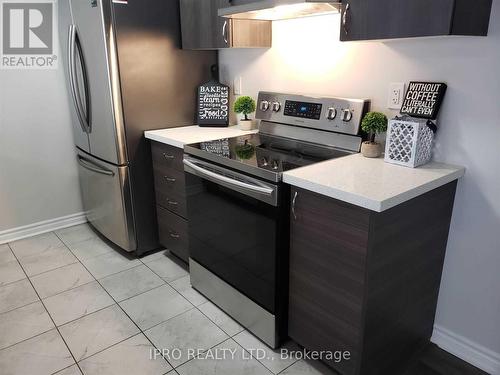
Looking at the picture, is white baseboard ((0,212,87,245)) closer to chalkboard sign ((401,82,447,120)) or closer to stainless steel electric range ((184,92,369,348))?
stainless steel electric range ((184,92,369,348))

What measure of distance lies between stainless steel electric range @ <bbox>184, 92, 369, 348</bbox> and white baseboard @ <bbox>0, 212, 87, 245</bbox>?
4.95 ft

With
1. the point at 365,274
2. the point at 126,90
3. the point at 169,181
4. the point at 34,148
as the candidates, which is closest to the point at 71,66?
the point at 126,90

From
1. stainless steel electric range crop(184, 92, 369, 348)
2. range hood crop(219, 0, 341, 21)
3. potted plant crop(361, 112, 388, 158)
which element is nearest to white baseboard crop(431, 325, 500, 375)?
stainless steel electric range crop(184, 92, 369, 348)

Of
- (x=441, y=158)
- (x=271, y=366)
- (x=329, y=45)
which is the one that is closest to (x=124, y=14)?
(x=329, y=45)

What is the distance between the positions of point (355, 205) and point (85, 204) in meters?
2.45

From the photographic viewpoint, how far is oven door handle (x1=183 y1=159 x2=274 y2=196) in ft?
5.26

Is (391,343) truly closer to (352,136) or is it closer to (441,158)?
(441,158)

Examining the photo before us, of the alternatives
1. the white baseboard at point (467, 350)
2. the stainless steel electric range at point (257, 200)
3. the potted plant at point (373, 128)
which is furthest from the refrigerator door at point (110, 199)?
the white baseboard at point (467, 350)

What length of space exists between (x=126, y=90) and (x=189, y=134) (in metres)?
0.45

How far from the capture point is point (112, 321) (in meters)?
2.06

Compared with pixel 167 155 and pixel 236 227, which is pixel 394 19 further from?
pixel 167 155

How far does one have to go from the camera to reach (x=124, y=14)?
2.23 meters

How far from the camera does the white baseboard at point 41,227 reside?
3008 millimetres

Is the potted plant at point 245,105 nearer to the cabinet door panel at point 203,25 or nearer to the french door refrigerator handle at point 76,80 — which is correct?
the cabinet door panel at point 203,25
